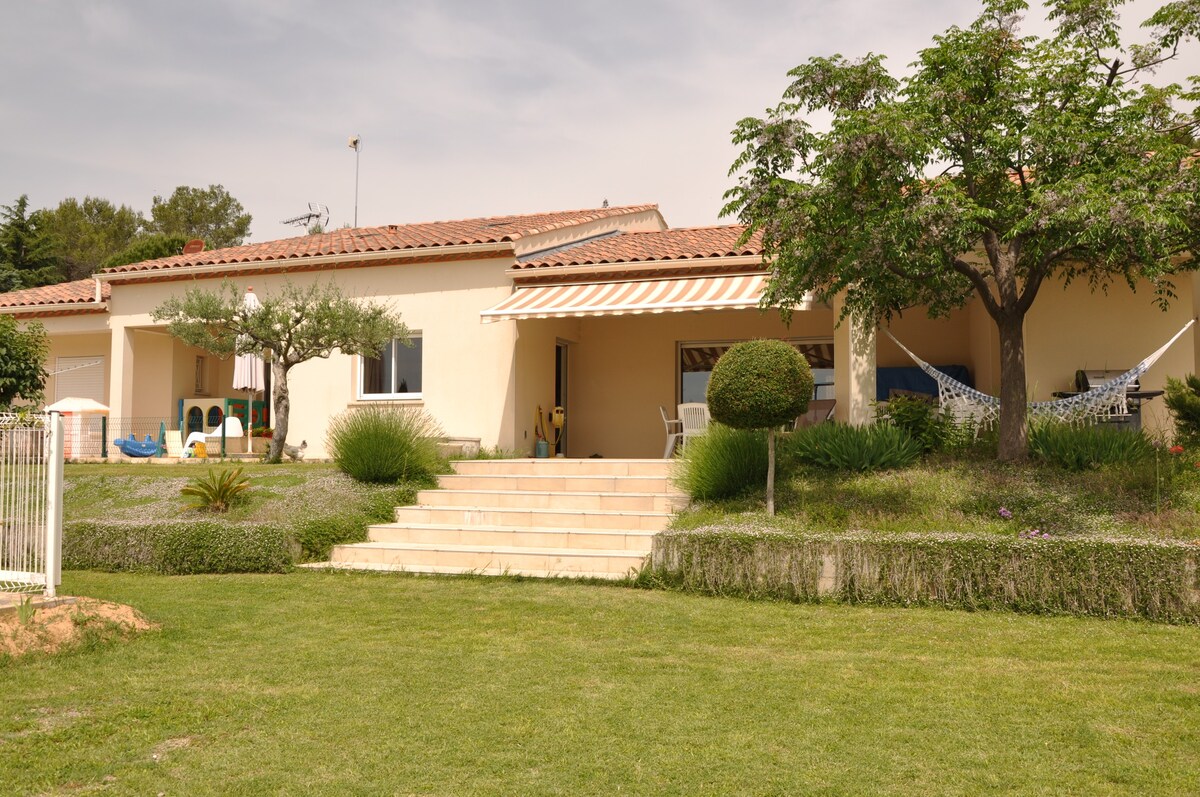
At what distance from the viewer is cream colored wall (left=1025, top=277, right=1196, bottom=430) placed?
1816 cm

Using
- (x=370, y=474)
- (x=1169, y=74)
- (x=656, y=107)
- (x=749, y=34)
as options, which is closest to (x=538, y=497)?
(x=370, y=474)

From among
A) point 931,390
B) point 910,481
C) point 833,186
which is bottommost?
point 910,481

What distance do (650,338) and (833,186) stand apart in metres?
11.6

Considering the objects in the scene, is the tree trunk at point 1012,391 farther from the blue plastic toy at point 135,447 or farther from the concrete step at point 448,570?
the blue plastic toy at point 135,447

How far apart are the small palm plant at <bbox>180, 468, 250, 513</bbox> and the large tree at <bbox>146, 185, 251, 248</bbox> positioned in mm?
51416

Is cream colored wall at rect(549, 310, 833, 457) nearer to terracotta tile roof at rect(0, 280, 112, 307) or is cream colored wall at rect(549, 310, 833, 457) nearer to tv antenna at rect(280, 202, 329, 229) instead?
terracotta tile roof at rect(0, 280, 112, 307)

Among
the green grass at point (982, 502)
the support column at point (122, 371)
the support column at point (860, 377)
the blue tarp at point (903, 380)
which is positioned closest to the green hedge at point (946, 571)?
the green grass at point (982, 502)

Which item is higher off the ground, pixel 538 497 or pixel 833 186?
pixel 833 186

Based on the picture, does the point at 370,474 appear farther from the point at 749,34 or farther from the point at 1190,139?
the point at 1190,139

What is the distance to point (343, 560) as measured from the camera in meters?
14.9

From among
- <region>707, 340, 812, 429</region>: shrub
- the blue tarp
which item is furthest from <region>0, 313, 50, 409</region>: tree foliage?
the blue tarp

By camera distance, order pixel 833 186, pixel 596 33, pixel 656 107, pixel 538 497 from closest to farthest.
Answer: pixel 833 186, pixel 538 497, pixel 596 33, pixel 656 107

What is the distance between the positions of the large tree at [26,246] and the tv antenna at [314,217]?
54.4 ft

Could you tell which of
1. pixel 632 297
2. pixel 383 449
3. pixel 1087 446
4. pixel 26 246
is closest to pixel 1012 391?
pixel 1087 446
